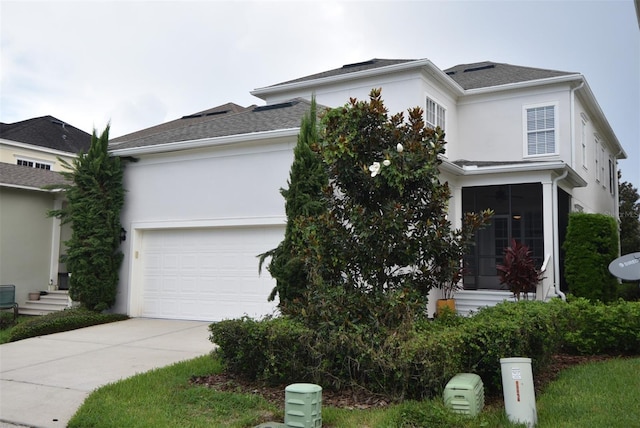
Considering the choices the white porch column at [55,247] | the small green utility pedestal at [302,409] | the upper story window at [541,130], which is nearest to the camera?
the small green utility pedestal at [302,409]

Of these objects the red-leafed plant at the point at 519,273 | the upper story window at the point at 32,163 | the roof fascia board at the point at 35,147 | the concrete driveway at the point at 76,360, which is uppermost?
the roof fascia board at the point at 35,147

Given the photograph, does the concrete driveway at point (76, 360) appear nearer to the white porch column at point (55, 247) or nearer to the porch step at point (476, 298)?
the white porch column at point (55, 247)

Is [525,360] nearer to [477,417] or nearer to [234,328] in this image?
[477,417]

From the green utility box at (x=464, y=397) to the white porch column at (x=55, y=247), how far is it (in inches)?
505

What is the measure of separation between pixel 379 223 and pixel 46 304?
11.0 metres

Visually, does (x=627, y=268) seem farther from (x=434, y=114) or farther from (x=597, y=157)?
(x=597, y=157)

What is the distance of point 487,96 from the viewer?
15359 millimetres

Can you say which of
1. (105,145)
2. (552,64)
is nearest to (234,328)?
(105,145)

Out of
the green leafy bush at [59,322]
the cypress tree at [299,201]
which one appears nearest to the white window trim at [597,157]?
the cypress tree at [299,201]

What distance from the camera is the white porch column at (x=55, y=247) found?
1488 centimetres

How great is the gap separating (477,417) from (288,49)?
1395cm

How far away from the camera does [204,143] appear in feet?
38.3

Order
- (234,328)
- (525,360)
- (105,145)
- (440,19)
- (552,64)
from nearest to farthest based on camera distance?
(525,360)
(234,328)
(105,145)
(440,19)
(552,64)

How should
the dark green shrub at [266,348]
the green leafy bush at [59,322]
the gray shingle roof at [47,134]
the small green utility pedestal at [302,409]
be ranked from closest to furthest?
the small green utility pedestal at [302,409], the dark green shrub at [266,348], the green leafy bush at [59,322], the gray shingle roof at [47,134]
